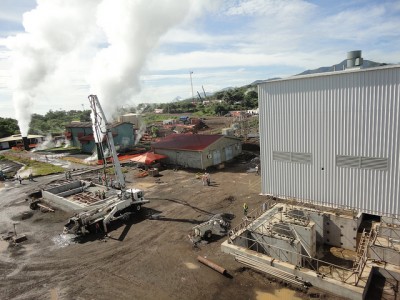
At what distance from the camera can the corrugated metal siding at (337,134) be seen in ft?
57.2

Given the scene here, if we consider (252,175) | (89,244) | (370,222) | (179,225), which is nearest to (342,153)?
(370,222)

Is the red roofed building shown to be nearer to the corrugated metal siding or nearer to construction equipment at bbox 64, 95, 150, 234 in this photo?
construction equipment at bbox 64, 95, 150, 234

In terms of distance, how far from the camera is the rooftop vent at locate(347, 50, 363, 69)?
20.6 m

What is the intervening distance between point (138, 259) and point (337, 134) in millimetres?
14698

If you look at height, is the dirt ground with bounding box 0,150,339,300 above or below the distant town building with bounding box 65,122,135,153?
below

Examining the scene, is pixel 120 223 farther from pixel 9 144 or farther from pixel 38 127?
pixel 38 127

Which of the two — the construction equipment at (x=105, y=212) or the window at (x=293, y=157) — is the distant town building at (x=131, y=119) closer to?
the construction equipment at (x=105, y=212)

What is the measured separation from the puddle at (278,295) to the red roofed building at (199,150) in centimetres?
2430

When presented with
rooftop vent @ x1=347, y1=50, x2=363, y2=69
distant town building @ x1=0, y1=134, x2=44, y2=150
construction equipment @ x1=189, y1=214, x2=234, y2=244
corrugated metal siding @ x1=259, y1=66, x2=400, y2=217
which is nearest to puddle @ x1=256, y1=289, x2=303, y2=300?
→ construction equipment @ x1=189, y1=214, x2=234, y2=244

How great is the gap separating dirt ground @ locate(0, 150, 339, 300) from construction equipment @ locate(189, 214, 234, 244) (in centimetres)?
53

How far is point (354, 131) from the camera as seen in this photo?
18.4 m

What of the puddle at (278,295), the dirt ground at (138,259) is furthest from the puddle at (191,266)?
the puddle at (278,295)

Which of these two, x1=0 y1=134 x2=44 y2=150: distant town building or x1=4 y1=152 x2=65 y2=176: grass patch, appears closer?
x1=4 y1=152 x2=65 y2=176: grass patch

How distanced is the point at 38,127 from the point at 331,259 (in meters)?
101
